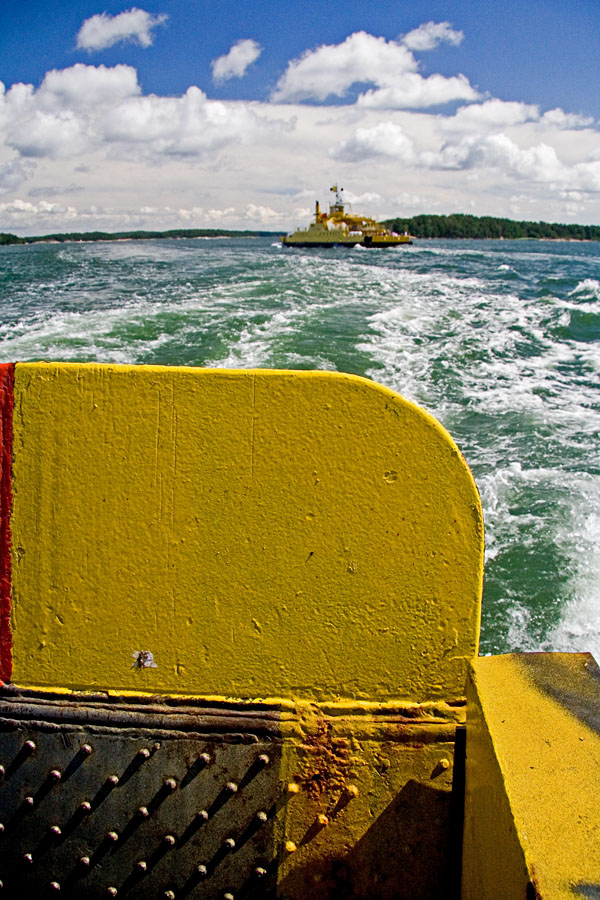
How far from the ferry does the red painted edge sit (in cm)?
6056

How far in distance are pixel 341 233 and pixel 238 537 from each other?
6310 centimetres

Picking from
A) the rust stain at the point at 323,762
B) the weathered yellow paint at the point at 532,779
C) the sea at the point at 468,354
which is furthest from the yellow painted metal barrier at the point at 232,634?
the sea at the point at 468,354

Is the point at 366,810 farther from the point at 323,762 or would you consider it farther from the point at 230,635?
the point at 230,635

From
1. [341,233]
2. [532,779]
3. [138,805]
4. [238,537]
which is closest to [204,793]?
[138,805]

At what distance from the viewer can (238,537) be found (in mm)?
1761

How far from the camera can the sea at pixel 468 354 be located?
4.70 meters

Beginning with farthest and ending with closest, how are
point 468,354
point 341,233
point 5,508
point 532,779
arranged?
point 341,233 < point 468,354 < point 5,508 < point 532,779

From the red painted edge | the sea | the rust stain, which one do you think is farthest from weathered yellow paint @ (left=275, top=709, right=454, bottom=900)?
the sea

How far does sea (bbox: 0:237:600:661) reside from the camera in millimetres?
4699

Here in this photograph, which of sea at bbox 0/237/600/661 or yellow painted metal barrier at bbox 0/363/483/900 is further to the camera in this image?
sea at bbox 0/237/600/661

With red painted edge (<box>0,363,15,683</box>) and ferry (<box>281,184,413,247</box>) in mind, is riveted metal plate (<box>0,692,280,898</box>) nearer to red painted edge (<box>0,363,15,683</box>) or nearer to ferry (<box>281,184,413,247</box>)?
red painted edge (<box>0,363,15,683</box>)

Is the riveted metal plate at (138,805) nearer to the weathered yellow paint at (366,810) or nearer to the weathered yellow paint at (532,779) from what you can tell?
the weathered yellow paint at (366,810)

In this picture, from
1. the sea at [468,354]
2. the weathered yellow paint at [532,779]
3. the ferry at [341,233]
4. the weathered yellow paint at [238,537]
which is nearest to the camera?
the weathered yellow paint at [532,779]

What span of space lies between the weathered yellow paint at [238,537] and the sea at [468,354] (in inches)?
96.6
